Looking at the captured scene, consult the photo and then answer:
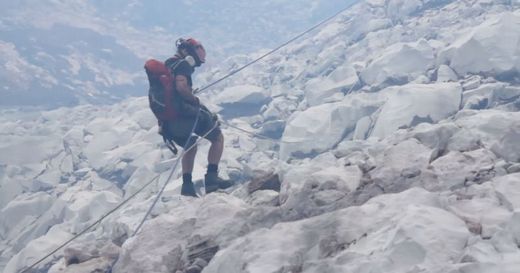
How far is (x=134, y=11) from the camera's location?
44125 millimetres

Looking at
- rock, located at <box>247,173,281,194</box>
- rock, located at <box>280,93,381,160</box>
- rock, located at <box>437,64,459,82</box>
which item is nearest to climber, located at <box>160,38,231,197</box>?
rock, located at <box>247,173,281,194</box>

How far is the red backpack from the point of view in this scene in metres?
6.65

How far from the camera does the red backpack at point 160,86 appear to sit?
665 centimetres

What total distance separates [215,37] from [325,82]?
23.9 m

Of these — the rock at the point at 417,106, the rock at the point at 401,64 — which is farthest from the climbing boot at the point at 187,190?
the rock at the point at 401,64

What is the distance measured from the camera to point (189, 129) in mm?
6969

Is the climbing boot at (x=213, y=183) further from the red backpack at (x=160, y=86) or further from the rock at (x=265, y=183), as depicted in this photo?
the red backpack at (x=160, y=86)

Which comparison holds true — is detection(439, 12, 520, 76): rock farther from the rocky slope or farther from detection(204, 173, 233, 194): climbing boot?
detection(204, 173, 233, 194): climbing boot

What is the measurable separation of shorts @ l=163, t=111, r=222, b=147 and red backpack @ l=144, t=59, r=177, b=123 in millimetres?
204

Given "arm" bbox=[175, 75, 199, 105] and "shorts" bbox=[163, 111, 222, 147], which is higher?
"arm" bbox=[175, 75, 199, 105]

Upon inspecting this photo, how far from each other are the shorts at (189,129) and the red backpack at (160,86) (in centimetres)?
20

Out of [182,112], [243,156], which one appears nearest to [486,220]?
[182,112]

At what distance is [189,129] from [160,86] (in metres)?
0.67

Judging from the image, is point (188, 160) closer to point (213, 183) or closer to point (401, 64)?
point (213, 183)
